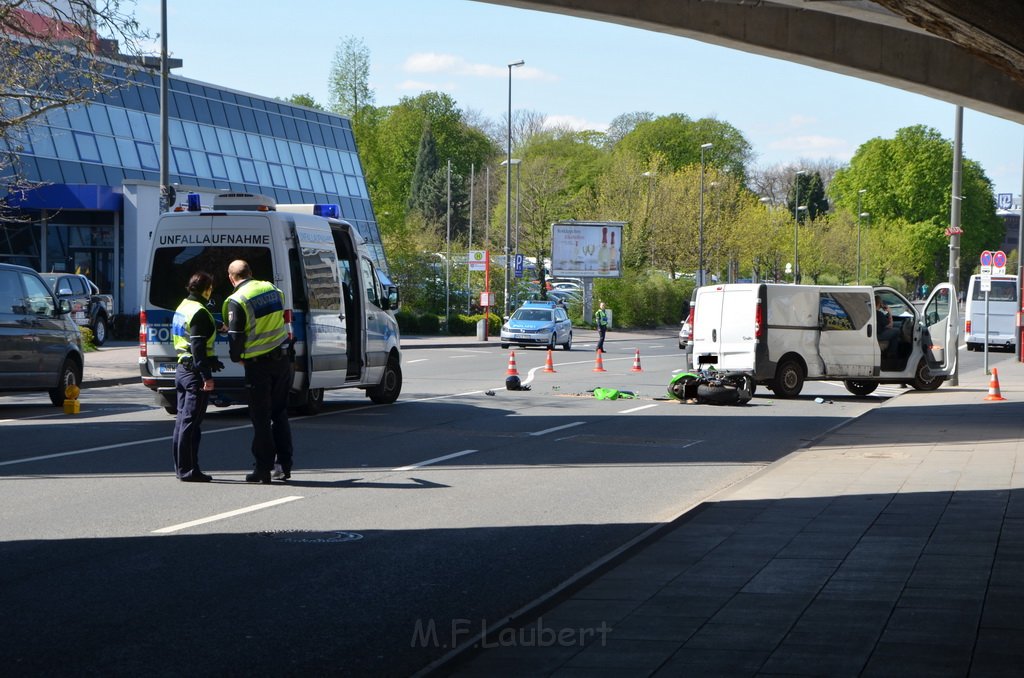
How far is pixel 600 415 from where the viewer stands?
19469 millimetres

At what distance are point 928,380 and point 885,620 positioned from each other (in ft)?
66.9

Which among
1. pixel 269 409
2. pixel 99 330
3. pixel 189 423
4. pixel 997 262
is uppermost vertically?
pixel 997 262

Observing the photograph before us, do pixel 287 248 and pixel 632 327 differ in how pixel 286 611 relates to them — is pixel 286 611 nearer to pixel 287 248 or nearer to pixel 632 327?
pixel 287 248

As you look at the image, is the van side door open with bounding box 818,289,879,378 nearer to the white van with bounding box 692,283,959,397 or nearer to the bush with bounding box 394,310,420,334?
the white van with bounding box 692,283,959,397

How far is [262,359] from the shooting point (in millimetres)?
11562

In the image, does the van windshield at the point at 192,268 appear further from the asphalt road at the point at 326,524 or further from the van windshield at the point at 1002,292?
the van windshield at the point at 1002,292

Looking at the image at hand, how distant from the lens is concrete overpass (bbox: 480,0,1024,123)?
17641 mm

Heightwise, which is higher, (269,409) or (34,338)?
(34,338)

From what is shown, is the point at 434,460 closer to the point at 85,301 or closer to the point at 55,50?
the point at 55,50

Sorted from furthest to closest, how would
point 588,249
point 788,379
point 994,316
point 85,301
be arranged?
point 588,249
point 994,316
point 85,301
point 788,379

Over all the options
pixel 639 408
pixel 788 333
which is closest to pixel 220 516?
pixel 639 408

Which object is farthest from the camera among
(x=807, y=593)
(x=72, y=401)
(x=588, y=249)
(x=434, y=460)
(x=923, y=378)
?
(x=588, y=249)

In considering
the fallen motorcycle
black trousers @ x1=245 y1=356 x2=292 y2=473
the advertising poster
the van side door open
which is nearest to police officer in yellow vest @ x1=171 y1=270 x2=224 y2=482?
black trousers @ x1=245 y1=356 x2=292 y2=473

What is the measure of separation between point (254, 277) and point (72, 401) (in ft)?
13.6
